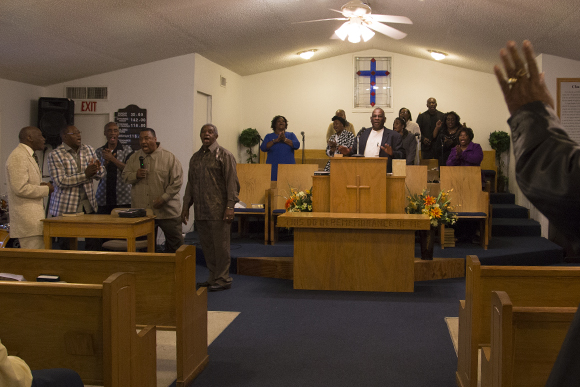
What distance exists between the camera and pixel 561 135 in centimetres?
83

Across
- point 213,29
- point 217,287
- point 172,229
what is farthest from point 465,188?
point 213,29

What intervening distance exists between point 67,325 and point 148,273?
97 cm

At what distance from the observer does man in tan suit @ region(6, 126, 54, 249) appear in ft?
14.2

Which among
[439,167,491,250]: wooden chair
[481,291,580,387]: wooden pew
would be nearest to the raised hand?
[481,291,580,387]: wooden pew

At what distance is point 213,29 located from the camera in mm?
7148

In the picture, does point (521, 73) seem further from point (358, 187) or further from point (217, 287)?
point (217, 287)

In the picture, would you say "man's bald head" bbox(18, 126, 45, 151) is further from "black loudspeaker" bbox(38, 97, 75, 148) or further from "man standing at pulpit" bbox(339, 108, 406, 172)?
"man standing at pulpit" bbox(339, 108, 406, 172)

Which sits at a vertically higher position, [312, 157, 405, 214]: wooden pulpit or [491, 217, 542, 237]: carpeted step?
[312, 157, 405, 214]: wooden pulpit

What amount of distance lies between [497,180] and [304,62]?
14.2 feet

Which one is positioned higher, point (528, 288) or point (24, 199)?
point (24, 199)

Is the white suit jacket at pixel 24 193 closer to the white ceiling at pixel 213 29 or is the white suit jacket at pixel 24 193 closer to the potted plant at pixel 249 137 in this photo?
the white ceiling at pixel 213 29

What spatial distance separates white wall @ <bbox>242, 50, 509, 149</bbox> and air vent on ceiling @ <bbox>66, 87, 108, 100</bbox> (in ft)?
10.6

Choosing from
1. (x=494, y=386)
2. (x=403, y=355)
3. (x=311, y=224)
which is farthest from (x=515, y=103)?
(x=311, y=224)

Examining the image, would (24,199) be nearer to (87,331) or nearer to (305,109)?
(87,331)
